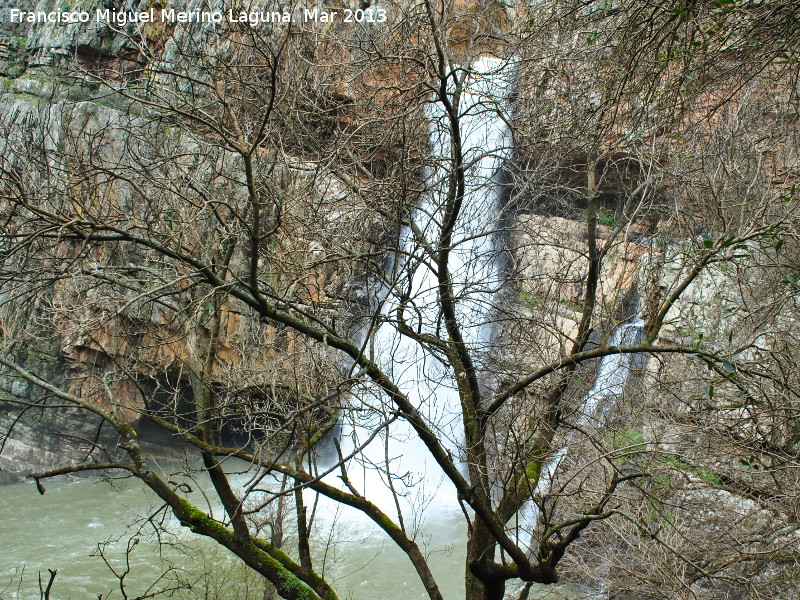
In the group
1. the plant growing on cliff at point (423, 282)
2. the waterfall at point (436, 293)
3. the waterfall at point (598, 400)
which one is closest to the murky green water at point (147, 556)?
the waterfall at point (436, 293)

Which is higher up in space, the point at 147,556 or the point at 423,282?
the point at 423,282

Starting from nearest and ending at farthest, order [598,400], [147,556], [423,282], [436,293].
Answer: [423,282] → [436,293] → [598,400] → [147,556]

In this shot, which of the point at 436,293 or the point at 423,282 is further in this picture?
the point at 436,293

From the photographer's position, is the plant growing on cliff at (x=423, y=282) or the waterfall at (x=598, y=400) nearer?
the plant growing on cliff at (x=423, y=282)

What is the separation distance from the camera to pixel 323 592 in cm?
525

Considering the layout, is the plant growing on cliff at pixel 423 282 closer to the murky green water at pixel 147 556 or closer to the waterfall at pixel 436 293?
the waterfall at pixel 436 293

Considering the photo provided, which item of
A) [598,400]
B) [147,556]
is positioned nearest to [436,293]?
[598,400]

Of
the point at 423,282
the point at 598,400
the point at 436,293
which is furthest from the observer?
the point at 598,400

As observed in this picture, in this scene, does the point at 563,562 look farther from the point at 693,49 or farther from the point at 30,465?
the point at 30,465

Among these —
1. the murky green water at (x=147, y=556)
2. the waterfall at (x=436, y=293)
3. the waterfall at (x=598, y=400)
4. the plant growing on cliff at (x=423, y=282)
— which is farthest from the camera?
the murky green water at (x=147, y=556)

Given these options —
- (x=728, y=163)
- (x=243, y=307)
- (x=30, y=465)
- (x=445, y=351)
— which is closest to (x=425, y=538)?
(x=243, y=307)

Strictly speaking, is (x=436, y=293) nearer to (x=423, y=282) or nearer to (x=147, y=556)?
(x=423, y=282)

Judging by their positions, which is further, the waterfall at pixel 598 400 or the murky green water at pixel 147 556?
the murky green water at pixel 147 556

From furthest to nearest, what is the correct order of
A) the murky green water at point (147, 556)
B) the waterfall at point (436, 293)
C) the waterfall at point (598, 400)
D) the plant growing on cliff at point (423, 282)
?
the murky green water at point (147, 556) → the waterfall at point (598, 400) → the waterfall at point (436, 293) → the plant growing on cliff at point (423, 282)
